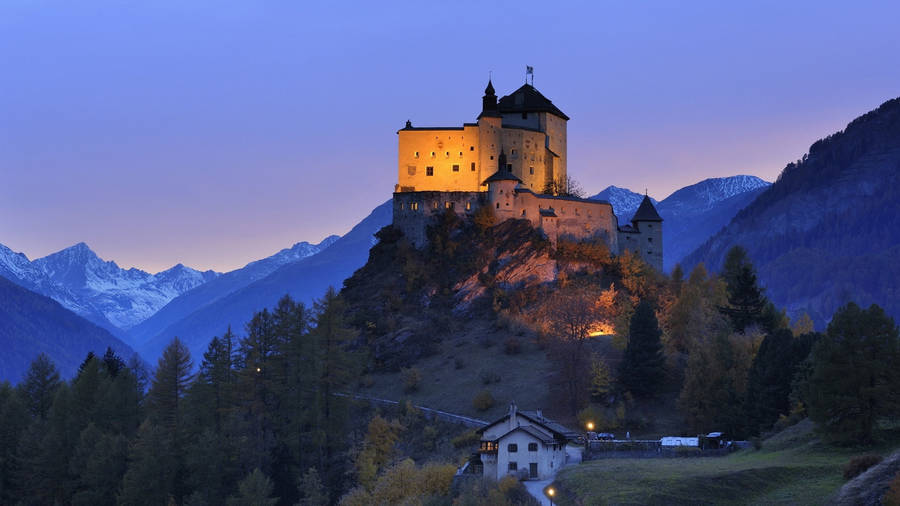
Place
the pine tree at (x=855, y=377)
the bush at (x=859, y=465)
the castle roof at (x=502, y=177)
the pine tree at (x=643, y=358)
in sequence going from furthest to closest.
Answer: the castle roof at (x=502, y=177), the pine tree at (x=643, y=358), the pine tree at (x=855, y=377), the bush at (x=859, y=465)

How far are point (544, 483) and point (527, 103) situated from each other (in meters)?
73.3

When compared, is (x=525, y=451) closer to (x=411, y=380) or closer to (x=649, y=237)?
(x=411, y=380)

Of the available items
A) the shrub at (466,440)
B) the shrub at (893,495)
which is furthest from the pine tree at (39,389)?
the shrub at (893,495)

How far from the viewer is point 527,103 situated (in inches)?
5226

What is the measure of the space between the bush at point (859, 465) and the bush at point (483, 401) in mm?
45914

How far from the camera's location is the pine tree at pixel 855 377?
203 feet

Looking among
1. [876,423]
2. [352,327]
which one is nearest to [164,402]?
[352,327]

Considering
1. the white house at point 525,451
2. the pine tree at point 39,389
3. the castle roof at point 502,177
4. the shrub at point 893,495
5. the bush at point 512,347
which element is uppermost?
the castle roof at point 502,177

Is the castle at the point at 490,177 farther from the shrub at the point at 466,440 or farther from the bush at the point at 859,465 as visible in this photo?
the bush at the point at 859,465

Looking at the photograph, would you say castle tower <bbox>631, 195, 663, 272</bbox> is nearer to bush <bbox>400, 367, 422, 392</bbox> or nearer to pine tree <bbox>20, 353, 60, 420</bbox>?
bush <bbox>400, 367, 422, 392</bbox>

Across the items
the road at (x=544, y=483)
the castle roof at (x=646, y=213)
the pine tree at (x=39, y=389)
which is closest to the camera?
the road at (x=544, y=483)

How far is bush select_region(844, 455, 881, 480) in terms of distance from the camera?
2101 inches

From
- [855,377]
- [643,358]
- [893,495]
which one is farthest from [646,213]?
[893,495]

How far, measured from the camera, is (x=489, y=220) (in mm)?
122812
